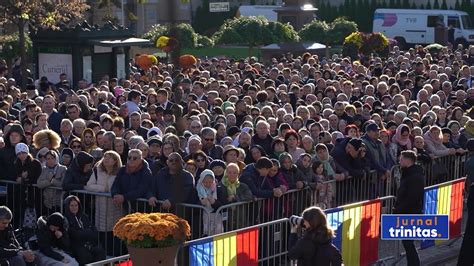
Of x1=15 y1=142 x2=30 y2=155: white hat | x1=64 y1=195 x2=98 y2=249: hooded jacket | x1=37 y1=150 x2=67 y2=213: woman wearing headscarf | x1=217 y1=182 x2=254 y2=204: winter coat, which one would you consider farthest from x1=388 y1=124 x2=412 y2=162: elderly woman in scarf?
x1=64 y1=195 x2=98 y2=249: hooded jacket

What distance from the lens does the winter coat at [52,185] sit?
46.3 ft

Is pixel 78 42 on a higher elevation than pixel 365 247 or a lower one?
higher

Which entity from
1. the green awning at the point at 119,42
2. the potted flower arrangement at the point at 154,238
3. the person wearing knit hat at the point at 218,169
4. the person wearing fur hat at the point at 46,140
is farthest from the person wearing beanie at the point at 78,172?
the green awning at the point at 119,42

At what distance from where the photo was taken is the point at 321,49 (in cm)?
4347

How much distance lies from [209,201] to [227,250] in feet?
5.62

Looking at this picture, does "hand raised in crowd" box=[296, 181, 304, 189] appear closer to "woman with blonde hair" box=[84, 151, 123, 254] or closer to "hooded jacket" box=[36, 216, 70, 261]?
"woman with blonde hair" box=[84, 151, 123, 254]

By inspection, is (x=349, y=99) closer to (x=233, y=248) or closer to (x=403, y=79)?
(x=403, y=79)

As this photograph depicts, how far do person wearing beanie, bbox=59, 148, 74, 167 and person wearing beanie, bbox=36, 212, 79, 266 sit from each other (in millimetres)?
2946

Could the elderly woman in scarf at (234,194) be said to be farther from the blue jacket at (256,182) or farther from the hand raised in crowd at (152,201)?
the hand raised in crowd at (152,201)

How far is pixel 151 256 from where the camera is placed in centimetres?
1052

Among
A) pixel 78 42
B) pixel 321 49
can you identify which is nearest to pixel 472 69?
pixel 78 42

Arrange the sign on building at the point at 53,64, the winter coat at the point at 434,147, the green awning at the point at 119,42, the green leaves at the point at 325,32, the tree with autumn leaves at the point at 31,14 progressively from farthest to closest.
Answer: the green leaves at the point at 325,32
the tree with autumn leaves at the point at 31,14
the green awning at the point at 119,42
the sign on building at the point at 53,64
the winter coat at the point at 434,147

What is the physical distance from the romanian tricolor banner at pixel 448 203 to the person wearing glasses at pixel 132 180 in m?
3.69

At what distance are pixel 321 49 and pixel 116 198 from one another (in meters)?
30.6
